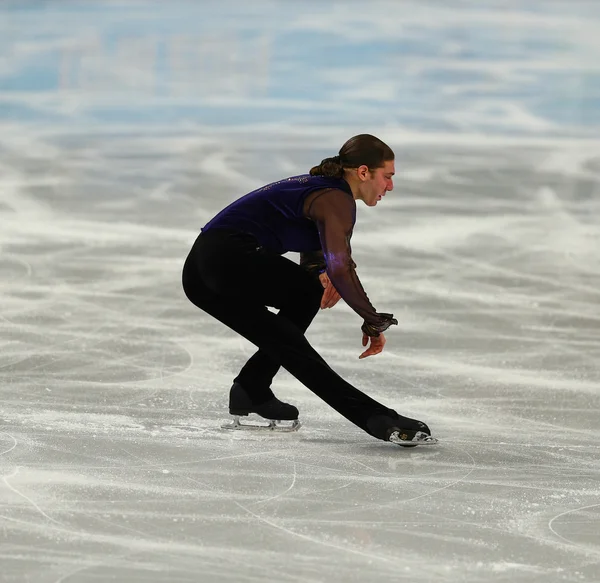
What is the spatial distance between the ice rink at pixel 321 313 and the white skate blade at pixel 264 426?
0.08 meters

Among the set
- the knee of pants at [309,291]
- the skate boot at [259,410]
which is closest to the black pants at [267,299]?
the knee of pants at [309,291]

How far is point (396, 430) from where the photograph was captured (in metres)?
4.35

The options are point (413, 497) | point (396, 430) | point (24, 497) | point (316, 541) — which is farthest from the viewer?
point (396, 430)

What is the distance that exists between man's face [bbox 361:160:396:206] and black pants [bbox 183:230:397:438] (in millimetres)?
364

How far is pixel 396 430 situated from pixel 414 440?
81 millimetres

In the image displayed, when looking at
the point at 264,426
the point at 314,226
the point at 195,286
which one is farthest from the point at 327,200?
the point at 264,426

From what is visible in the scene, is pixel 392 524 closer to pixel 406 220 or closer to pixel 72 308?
pixel 72 308

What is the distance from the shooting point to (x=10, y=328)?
6.27 m

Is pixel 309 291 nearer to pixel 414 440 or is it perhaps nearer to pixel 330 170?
pixel 330 170

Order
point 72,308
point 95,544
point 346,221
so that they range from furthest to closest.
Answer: point 72,308, point 346,221, point 95,544

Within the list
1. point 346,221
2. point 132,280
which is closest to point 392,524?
point 346,221

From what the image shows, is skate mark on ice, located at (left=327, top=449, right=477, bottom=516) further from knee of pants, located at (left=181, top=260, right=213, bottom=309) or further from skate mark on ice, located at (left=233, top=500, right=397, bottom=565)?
knee of pants, located at (left=181, top=260, right=213, bottom=309)

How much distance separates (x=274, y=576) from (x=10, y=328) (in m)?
3.62

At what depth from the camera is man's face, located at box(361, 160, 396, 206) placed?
4.41 metres
